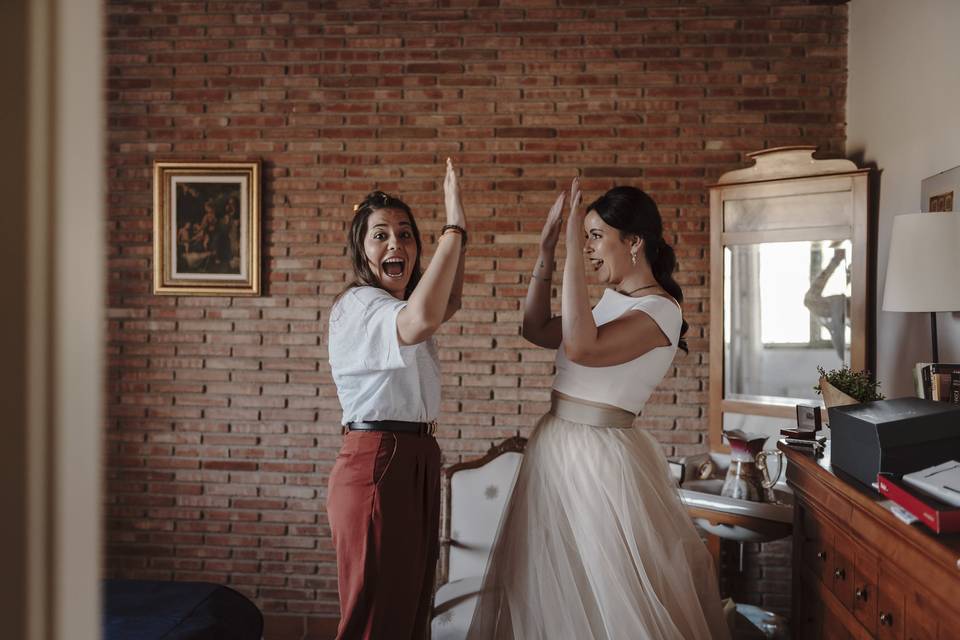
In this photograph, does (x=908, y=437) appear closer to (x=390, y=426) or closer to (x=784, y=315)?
(x=390, y=426)

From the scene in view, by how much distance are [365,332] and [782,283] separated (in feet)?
7.31

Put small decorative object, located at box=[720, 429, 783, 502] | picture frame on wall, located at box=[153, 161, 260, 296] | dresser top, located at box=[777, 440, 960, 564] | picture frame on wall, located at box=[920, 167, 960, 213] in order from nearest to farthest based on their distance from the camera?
dresser top, located at box=[777, 440, 960, 564], picture frame on wall, located at box=[920, 167, 960, 213], small decorative object, located at box=[720, 429, 783, 502], picture frame on wall, located at box=[153, 161, 260, 296]

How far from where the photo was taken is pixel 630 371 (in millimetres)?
1955

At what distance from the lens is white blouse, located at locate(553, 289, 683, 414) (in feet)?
6.39

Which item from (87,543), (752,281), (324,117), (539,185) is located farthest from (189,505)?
(87,543)

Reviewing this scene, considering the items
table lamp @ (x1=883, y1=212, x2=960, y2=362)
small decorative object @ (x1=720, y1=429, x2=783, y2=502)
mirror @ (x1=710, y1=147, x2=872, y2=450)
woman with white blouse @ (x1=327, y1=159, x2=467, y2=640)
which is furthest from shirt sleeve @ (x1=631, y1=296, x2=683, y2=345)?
mirror @ (x1=710, y1=147, x2=872, y2=450)

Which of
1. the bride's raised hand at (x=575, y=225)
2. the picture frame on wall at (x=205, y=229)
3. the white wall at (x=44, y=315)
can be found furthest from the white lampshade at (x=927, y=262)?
the picture frame on wall at (x=205, y=229)

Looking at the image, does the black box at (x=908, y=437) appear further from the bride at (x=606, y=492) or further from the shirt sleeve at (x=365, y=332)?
the shirt sleeve at (x=365, y=332)

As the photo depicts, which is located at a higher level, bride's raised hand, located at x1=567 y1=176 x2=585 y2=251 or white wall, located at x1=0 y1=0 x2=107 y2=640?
bride's raised hand, located at x1=567 y1=176 x2=585 y2=251

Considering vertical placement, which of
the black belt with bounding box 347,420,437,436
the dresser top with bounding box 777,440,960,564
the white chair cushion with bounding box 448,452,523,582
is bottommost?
the white chair cushion with bounding box 448,452,523,582

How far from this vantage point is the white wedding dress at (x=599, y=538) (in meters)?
1.73

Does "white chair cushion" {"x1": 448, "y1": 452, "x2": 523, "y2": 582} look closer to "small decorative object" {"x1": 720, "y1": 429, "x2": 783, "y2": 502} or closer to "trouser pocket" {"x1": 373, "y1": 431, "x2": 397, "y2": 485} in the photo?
"small decorative object" {"x1": 720, "y1": 429, "x2": 783, "y2": 502}

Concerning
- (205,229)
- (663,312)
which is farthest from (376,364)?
(205,229)

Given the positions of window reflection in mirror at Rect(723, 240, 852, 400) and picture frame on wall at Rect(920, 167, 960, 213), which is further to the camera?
window reflection in mirror at Rect(723, 240, 852, 400)
